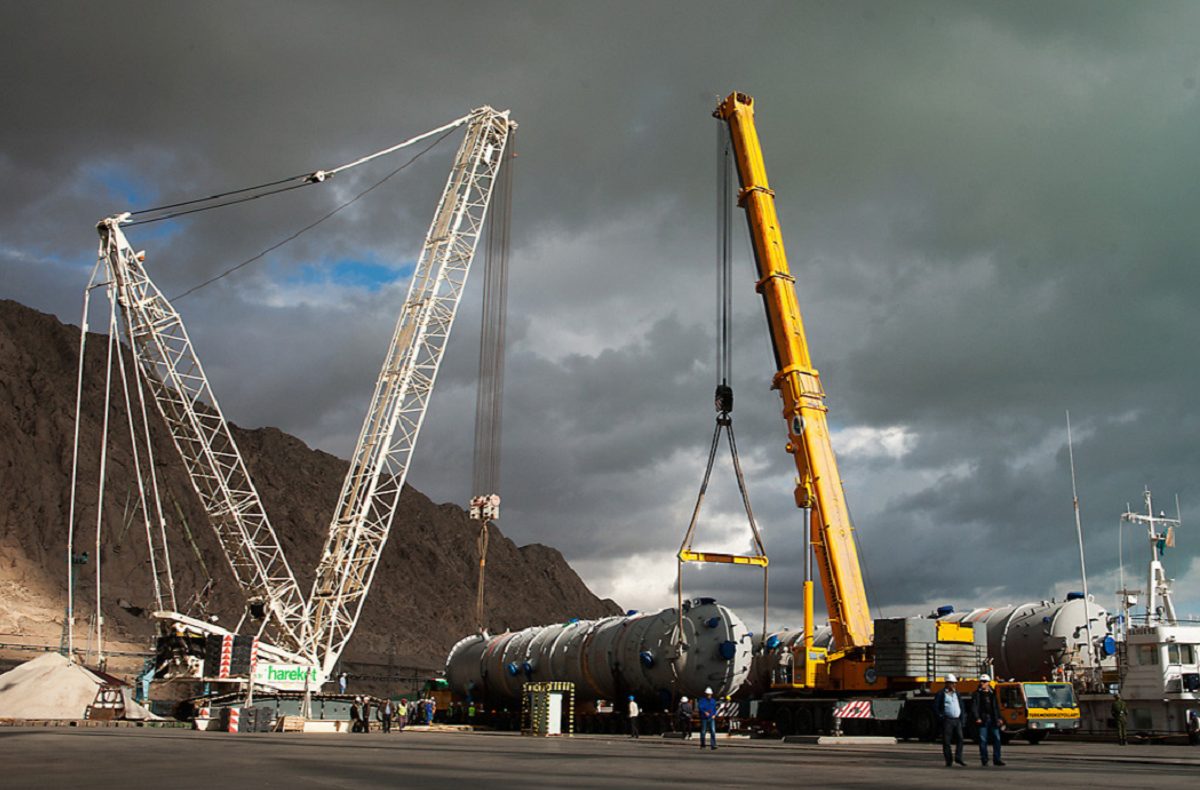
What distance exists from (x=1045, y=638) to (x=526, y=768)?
69.4 ft

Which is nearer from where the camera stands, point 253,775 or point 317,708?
point 253,775

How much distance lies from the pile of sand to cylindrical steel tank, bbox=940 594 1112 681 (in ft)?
98.8

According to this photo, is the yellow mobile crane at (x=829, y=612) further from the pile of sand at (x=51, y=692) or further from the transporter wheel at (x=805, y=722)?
the pile of sand at (x=51, y=692)

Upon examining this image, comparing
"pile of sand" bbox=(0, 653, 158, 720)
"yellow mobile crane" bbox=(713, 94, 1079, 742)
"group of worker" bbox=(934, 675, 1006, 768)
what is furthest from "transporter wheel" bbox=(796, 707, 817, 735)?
"pile of sand" bbox=(0, 653, 158, 720)

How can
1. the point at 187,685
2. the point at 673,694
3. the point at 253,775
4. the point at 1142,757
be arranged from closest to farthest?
the point at 253,775, the point at 1142,757, the point at 673,694, the point at 187,685

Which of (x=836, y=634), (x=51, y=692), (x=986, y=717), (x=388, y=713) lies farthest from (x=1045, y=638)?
(x=51, y=692)

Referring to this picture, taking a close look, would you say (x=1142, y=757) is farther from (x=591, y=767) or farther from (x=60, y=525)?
(x=60, y=525)

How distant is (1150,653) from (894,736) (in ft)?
26.2

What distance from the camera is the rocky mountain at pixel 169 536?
86.6m

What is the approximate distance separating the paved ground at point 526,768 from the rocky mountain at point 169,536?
6019 cm

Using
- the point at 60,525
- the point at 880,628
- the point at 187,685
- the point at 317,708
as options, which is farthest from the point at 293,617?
the point at 60,525

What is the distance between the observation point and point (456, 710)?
43.2 m

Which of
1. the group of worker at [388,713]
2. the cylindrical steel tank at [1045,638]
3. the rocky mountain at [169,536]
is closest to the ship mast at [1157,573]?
the cylindrical steel tank at [1045,638]

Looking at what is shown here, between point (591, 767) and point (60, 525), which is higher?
point (60, 525)
